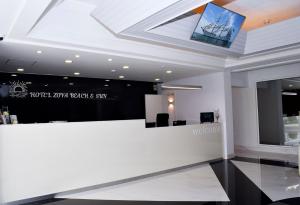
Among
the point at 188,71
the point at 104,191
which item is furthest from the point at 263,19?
the point at 104,191

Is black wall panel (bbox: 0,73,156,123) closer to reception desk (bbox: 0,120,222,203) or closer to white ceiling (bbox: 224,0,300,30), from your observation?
reception desk (bbox: 0,120,222,203)

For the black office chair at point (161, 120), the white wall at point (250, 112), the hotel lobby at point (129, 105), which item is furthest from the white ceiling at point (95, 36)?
the white wall at point (250, 112)

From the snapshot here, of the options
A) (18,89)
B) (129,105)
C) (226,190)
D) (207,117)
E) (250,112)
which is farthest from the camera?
(250,112)

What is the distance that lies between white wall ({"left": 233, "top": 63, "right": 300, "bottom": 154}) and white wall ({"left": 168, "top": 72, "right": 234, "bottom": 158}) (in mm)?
2002

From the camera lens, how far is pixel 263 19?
7.05m

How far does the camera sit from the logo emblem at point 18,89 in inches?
314

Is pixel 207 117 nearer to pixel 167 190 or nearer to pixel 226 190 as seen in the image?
pixel 226 190

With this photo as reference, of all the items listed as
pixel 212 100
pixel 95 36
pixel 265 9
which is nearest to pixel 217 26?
pixel 265 9

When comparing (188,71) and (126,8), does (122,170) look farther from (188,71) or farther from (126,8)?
(188,71)

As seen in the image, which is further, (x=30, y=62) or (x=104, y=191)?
(x=30, y=62)

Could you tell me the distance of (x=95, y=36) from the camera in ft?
18.4

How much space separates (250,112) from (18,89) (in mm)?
9172

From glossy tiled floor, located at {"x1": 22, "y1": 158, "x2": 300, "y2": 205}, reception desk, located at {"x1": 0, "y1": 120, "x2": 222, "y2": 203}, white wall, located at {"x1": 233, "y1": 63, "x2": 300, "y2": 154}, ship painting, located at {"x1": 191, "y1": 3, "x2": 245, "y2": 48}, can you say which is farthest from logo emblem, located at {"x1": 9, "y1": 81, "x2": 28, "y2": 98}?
white wall, located at {"x1": 233, "y1": 63, "x2": 300, "y2": 154}

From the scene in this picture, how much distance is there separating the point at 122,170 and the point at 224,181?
8.35 ft
